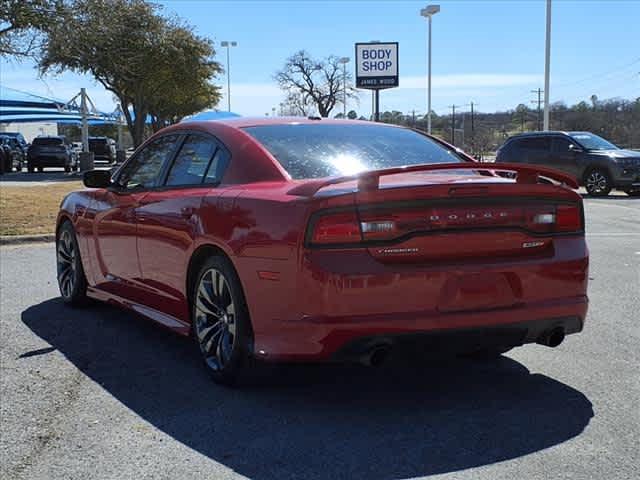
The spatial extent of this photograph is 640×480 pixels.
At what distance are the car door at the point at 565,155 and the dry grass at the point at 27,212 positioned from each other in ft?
42.1

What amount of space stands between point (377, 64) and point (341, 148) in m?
27.2

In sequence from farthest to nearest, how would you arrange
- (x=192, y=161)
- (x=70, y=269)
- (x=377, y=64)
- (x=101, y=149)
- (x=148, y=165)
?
(x=101, y=149), (x=377, y=64), (x=70, y=269), (x=148, y=165), (x=192, y=161)

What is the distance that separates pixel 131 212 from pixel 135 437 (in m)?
2.17

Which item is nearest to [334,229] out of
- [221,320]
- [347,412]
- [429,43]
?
[347,412]

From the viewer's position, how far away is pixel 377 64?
3133 cm

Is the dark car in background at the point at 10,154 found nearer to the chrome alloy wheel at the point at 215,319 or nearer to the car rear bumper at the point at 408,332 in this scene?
the chrome alloy wheel at the point at 215,319

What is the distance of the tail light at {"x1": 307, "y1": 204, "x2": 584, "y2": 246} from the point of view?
12.8ft

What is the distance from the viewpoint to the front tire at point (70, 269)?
22.6ft

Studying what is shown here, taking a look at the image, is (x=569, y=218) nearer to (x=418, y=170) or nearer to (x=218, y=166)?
(x=418, y=170)

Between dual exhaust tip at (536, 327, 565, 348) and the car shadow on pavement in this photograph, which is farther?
dual exhaust tip at (536, 327, 565, 348)

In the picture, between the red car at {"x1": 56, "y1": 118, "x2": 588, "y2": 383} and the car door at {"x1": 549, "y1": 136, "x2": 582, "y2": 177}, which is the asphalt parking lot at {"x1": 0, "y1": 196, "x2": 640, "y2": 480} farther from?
the car door at {"x1": 549, "y1": 136, "x2": 582, "y2": 177}

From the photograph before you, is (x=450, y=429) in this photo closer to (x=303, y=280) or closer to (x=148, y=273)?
(x=303, y=280)

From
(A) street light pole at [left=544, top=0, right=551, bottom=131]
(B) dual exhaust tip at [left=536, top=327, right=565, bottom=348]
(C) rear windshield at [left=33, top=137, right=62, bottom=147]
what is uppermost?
(A) street light pole at [left=544, top=0, right=551, bottom=131]

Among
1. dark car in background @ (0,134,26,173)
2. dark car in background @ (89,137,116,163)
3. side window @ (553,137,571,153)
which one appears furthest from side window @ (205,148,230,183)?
dark car in background @ (89,137,116,163)
